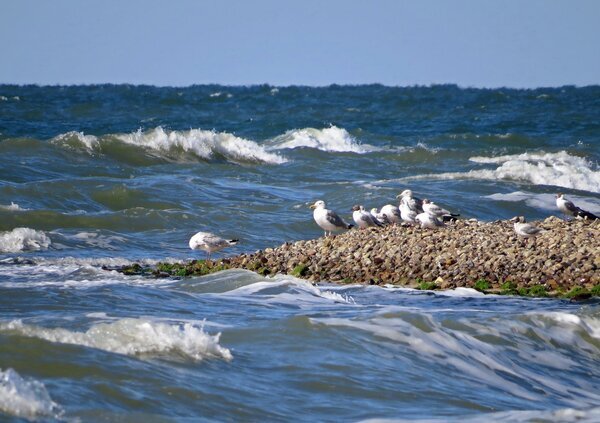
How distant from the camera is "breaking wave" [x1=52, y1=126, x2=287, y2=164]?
98.4ft

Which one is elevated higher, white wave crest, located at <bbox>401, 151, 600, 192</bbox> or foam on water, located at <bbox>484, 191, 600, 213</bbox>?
white wave crest, located at <bbox>401, 151, 600, 192</bbox>

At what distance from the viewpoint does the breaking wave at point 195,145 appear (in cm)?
2998

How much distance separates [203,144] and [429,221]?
17.6 meters

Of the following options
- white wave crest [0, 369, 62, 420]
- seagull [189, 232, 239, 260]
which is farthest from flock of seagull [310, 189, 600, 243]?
white wave crest [0, 369, 62, 420]

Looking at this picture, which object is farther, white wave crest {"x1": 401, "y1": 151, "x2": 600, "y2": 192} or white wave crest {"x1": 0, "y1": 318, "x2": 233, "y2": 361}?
white wave crest {"x1": 401, "y1": 151, "x2": 600, "y2": 192}

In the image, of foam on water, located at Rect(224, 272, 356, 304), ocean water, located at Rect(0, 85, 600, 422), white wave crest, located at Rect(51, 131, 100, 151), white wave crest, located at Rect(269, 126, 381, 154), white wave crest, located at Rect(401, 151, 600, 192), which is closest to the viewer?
ocean water, located at Rect(0, 85, 600, 422)

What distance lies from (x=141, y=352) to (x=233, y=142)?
24.2 meters

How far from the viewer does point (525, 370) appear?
8.99 metres

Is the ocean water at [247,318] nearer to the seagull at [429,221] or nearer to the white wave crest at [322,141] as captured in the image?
the seagull at [429,221]

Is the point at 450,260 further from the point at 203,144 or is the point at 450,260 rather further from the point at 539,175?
the point at 203,144

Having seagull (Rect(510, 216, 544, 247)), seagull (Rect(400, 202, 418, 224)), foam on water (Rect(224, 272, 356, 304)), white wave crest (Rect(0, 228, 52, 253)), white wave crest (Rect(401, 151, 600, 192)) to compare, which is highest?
seagull (Rect(510, 216, 544, 247))

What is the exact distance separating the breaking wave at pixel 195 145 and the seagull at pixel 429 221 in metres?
15.1

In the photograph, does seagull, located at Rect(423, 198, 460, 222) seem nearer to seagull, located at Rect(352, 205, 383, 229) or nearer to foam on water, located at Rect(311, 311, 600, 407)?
seagull, located at Rect(352, 205, 383, 229)

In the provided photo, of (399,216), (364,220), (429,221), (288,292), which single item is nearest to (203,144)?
(399,216)
